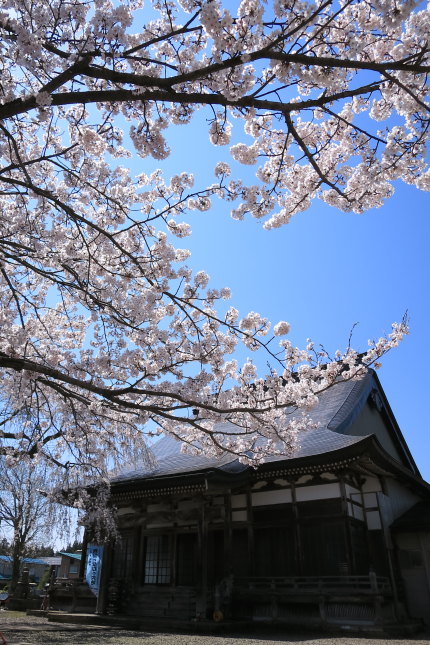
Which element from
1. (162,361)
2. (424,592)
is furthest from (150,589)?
(162,361)

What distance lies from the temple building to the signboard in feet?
0.78

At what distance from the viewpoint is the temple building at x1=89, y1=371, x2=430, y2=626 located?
30.4 ft

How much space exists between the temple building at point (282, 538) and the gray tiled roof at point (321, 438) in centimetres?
6

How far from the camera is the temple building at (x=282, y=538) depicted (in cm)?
926

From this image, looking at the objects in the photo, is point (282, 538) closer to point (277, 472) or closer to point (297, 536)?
point (297, 536)

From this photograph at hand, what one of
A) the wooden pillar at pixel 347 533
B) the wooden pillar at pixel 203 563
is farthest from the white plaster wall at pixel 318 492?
the wooden pillar at pixel 203 563

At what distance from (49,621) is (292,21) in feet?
43.9

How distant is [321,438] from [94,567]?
7018mm

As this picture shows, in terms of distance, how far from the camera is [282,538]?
1038cm

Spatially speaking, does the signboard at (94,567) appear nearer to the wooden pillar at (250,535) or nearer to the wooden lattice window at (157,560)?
the wooden lattice window at (157,560)

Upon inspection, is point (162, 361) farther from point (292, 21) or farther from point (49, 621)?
point (49, 621)

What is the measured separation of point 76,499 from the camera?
11984 mm

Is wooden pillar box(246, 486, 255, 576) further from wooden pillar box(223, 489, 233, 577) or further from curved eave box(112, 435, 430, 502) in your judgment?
curved eave box(112, 435, 430, 502)

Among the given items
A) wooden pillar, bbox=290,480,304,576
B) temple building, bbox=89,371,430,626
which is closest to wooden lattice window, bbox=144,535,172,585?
temple building, bbox=89,371,430,626
